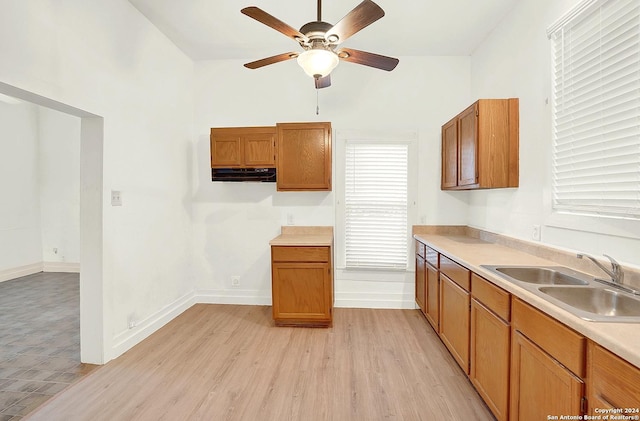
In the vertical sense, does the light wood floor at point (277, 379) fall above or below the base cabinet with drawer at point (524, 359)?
below

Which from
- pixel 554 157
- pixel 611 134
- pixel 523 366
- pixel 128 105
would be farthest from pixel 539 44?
pixel 128 105

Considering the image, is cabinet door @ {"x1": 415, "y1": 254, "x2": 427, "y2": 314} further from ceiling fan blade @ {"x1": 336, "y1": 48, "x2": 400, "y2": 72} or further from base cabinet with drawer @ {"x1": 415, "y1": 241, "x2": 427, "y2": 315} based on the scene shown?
ceiling fan blade @ {"x1": 336, "y1": 48, "x2": 400, "y2": 72}

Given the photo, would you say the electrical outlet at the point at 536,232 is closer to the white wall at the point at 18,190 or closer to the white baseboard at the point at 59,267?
the white baseboard at the point at 59,267

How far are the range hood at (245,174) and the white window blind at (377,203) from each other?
97 cm

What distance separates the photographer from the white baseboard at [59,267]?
5211 millimetres

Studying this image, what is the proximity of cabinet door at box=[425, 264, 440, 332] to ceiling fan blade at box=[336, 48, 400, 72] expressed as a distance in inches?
73.9

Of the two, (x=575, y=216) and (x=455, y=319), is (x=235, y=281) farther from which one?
(x=575, y=216)

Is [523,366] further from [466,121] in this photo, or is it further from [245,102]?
[245,102]

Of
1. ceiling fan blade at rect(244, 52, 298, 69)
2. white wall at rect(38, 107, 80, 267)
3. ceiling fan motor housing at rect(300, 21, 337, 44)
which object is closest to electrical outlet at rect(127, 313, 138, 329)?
ceiling fan blade at rect(244, 52, 298, 69)

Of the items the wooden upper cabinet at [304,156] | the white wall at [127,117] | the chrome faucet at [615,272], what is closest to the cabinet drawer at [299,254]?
the wooden upper cabinet at [304,156]

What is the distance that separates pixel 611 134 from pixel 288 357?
2.73 meters

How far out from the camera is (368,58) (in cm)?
209

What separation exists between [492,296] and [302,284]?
1810mm

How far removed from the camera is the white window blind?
11.7 feet
